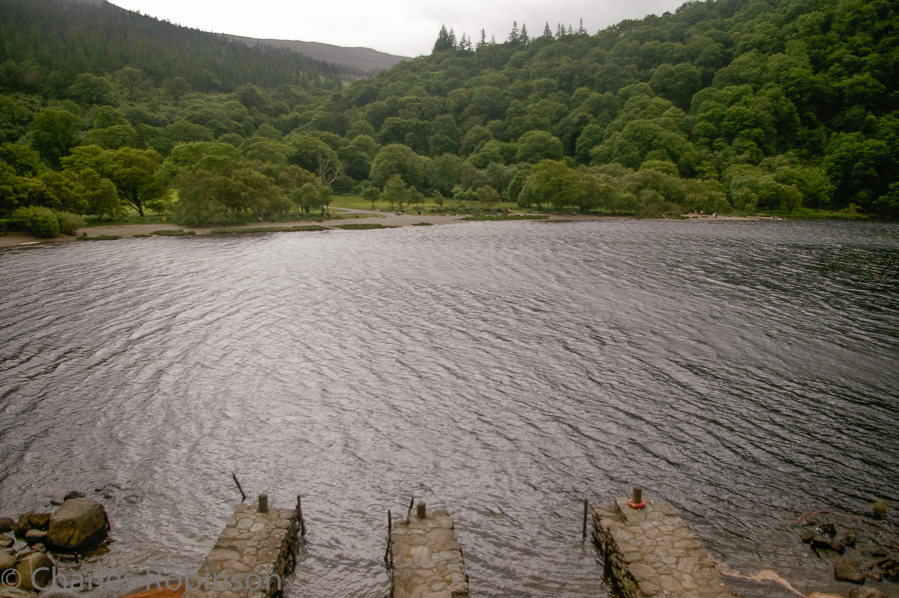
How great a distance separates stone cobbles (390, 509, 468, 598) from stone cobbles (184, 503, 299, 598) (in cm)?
346

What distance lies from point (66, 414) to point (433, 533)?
71.9 feet

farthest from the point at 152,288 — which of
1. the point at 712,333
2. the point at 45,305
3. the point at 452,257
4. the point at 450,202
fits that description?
the point at 450,202

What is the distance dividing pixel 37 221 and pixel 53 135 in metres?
49.8

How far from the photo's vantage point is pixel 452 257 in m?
70.7

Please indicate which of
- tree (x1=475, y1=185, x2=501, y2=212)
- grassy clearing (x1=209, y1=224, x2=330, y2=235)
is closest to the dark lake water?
grassy clearing (x1=209, y1=224, x2=330, y2=235)

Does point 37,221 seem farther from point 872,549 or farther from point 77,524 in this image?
point 872,549

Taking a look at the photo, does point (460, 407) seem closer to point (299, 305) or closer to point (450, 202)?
point (299, 305)

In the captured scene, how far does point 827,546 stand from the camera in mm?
17156

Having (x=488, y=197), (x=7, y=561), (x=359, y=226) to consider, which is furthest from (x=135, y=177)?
(x=7, y=561)

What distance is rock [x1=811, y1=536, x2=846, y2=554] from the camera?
56.2ft

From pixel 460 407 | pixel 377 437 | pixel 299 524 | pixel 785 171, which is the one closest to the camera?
pixel 299 524

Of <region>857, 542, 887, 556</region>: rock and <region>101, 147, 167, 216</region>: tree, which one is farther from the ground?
<region>101, 147, 167, 216</region>: tree

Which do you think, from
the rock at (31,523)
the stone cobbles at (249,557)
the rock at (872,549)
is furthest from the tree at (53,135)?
the rock at (872,549)

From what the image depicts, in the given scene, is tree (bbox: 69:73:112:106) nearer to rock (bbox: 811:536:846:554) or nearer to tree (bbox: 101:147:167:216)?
tree (bbox: 101:147:167:216)
